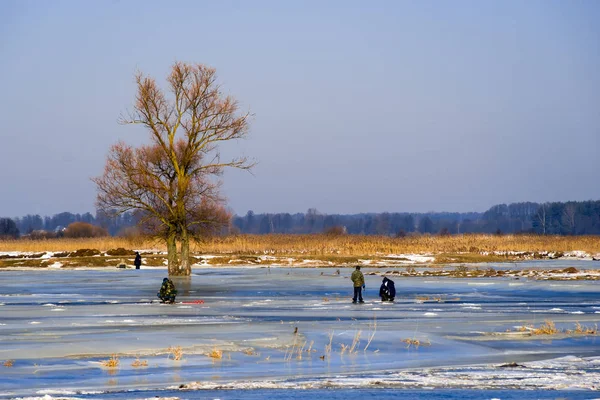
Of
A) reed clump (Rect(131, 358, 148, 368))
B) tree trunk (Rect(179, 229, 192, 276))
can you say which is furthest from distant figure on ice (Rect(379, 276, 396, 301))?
tree trunk (Rect(179, 229, 192, 276))

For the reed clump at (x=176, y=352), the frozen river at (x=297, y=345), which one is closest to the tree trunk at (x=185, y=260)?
the frozen river at (x=297, y=345)

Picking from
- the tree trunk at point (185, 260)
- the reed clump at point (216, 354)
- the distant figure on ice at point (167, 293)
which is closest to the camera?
the reed clump at point (216, 354)

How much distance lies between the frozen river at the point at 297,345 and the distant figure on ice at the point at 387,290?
0.55 meters

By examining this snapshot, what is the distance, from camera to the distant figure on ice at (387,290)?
33281 millimetres

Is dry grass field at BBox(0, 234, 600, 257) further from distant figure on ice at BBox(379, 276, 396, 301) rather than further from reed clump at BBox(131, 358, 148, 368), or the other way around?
reed clump at BBox(131, 358, 148, 368)

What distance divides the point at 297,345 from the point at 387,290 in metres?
13.6

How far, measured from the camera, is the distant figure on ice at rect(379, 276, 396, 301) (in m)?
33.3

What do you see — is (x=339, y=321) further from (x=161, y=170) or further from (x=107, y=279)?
(x=161, y=170)

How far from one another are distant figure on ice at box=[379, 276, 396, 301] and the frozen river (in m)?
0.55

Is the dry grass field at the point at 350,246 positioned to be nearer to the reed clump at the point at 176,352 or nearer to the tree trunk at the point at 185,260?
the tree trunk at the point at 185,260

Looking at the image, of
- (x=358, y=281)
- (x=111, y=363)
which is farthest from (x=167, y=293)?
(x=111, y=363)

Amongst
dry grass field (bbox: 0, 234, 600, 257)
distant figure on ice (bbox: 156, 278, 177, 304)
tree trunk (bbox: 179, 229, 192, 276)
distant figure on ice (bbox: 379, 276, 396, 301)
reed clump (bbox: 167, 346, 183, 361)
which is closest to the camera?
reed clump (bbox: 167, 346, 183, 361)

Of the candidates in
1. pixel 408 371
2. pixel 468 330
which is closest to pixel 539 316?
pixel 468 330

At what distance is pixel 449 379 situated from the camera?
15867mm
